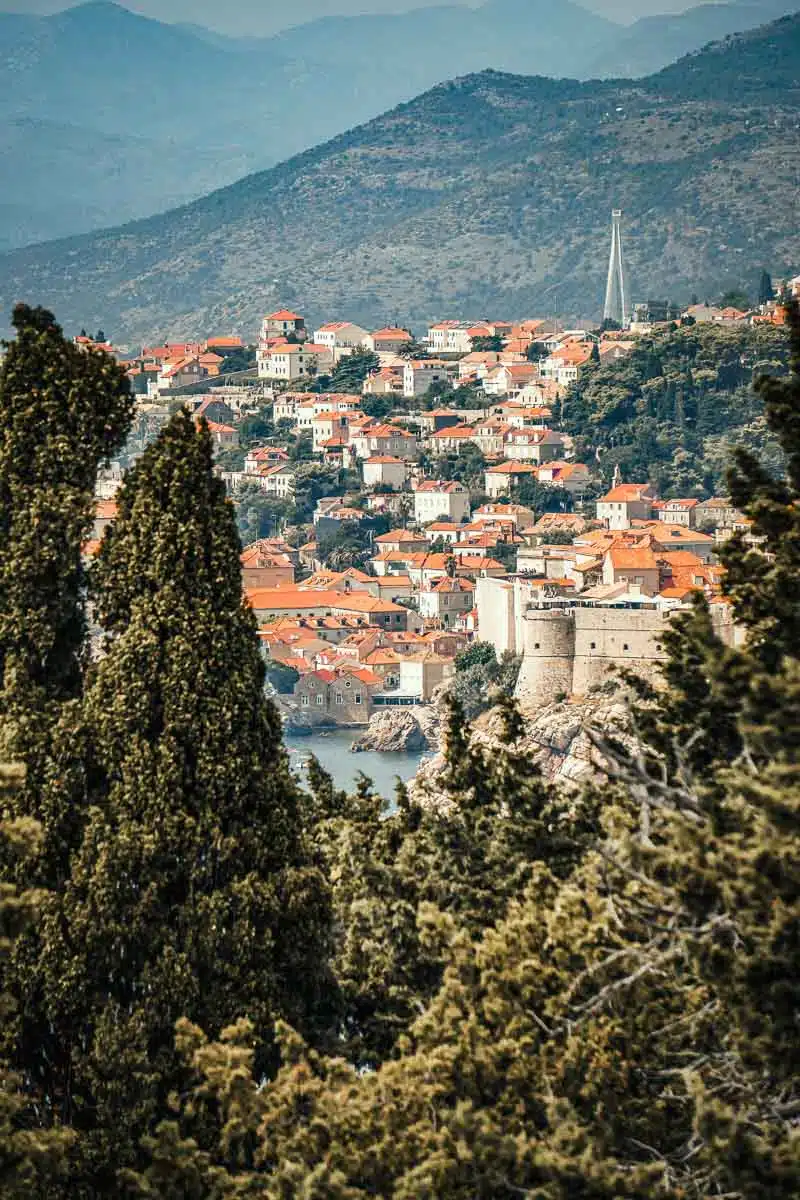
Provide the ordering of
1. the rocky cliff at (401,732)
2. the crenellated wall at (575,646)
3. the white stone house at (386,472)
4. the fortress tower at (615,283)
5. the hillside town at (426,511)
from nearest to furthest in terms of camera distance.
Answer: the crenellated wall at (575,646), the hillside town at (426,511), the rocky cliff at (401,732), the white stone house at (386,472), the fortress tower at (615,283)

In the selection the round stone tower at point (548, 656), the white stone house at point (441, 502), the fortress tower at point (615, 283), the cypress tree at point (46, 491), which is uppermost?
the cypress tree at point (46, 491)

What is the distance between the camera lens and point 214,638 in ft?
32.8

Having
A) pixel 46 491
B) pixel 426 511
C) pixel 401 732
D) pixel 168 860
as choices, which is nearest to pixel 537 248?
pixel 426 511

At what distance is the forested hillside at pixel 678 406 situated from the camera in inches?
3113

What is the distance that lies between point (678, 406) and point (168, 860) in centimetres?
7269

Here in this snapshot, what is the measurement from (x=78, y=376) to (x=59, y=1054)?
2.88 m

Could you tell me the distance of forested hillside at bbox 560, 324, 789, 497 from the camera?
79062 mm

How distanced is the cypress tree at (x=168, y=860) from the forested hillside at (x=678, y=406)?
222 feet

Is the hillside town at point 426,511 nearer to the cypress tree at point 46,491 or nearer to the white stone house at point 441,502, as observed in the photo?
the white stone house at point 441,502

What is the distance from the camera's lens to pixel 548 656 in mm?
41375

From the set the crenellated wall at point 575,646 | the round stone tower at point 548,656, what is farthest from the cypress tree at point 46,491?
the round stone tower at point 548,656

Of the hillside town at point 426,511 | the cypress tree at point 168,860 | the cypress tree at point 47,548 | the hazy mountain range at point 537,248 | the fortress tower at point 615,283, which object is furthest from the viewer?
the hazy mountain range at point 537,248

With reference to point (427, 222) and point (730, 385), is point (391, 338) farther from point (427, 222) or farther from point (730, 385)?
point (427, 222)

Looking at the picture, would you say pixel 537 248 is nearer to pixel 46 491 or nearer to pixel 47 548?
pixel 46 491
